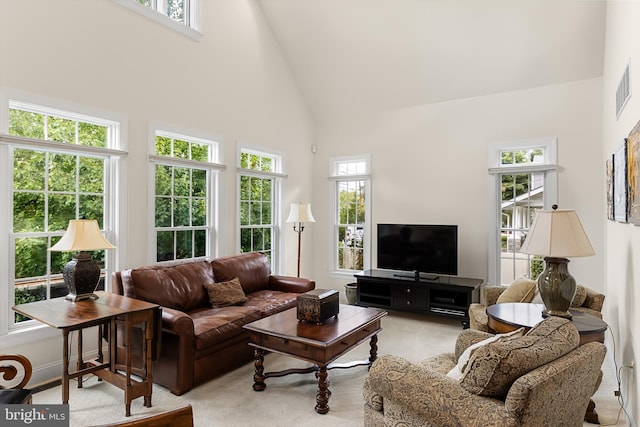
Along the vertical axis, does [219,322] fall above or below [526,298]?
below

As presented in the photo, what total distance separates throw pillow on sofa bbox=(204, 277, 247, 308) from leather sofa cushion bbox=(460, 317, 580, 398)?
2752mm

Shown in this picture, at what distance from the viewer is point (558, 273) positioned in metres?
2.60

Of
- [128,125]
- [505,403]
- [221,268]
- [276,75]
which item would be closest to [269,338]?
[221,268]

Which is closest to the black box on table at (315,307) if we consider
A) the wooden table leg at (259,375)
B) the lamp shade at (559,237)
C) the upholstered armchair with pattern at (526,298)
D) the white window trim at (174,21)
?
the wooden table leg at (259,375)

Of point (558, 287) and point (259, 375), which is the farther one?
point (259, 375)

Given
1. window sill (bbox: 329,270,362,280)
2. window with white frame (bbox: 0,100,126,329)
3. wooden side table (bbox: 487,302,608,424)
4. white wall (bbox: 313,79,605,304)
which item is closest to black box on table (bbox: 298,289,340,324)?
wooden side table (bbox: 487,302,608,424)

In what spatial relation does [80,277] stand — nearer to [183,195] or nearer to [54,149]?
[54,149]

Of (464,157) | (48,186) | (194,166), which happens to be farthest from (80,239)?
(464,157)

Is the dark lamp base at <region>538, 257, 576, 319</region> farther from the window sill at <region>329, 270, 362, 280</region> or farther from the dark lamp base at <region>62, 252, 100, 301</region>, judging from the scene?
the window sill at <region>329, 270, 362, 280</region>

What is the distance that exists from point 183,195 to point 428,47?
12.2ft

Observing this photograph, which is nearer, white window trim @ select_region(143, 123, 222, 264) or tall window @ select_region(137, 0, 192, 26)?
white window trim @ select_region(143, 123, 222, 264)

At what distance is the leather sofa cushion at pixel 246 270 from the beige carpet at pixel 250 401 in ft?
3.68

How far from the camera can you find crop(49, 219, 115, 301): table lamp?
2906 mm

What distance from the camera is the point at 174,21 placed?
4.31m
